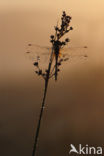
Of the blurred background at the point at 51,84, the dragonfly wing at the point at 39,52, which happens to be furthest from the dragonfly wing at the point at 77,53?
the dragonfly wing at the point at 39,52

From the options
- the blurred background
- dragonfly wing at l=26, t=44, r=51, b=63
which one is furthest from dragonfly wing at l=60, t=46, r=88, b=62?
dragonfly wing at l=26, t=44, r=51, b=63

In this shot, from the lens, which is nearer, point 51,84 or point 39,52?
point 39,52

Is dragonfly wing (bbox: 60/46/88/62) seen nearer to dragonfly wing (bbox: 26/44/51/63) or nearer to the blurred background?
the blurred background

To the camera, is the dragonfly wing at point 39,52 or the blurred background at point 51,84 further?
the blurred background at point 51,84

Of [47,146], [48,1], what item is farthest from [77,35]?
[47,146]

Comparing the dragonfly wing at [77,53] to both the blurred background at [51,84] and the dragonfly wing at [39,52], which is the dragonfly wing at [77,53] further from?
the dragonfly wing at [39,52]

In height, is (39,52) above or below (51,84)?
above

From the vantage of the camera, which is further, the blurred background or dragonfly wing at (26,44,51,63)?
the blurred background

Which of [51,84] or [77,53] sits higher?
[77,53]
